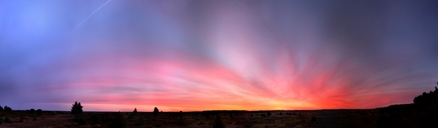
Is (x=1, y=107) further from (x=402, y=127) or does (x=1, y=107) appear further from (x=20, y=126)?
(x=402, y=127)

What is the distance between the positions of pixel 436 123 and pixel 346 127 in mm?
17655

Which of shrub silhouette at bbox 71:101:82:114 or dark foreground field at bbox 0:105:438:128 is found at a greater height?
shrub silhouette at bbox 71:101:82:114

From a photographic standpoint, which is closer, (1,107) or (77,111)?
(77,111)

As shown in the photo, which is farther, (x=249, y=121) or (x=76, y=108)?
(x=76, y=108)

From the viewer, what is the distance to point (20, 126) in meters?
55.4

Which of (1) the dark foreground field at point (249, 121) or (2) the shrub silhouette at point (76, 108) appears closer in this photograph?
(1) the dark foreground field at point (249, 121)

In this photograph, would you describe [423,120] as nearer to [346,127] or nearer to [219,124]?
[346,127]

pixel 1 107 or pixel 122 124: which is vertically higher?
pixel 1 107

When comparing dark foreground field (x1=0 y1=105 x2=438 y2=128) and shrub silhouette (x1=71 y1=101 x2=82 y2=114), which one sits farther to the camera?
shrub silhouette (x1=71 y1=101 x2=82 y2=114)

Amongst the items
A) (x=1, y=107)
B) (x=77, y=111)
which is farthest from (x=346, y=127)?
(x=1, y=107)

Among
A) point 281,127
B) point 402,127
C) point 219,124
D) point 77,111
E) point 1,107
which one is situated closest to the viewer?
point 402,127

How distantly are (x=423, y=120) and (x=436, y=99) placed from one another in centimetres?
247

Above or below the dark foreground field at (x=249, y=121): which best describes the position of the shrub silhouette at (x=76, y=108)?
above

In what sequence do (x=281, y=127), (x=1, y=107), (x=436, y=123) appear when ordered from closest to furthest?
(x=436, y=123), (x=281, y=127), (x=1, y=107)
